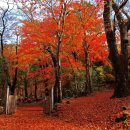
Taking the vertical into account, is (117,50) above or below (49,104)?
above

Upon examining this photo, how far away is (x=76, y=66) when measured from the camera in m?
31.2

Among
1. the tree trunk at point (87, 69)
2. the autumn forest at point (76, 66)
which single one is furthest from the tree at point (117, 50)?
the tree trunk at point (87, 69)

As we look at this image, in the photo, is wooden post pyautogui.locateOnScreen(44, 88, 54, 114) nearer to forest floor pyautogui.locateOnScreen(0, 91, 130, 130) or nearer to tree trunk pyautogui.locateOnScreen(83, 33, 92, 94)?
forest floor pyautogui.locateOnScreen(0, 91, 130, 130)

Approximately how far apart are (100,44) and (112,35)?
1135 centimetres

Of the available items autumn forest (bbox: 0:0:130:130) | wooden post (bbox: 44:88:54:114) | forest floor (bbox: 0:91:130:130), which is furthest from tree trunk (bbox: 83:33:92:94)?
wooden post (bbox: 44:88:54:114)

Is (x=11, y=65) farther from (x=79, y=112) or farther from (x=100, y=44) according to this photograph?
(x=79, y=112)

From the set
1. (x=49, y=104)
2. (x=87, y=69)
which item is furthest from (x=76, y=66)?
(x=49, y=104)

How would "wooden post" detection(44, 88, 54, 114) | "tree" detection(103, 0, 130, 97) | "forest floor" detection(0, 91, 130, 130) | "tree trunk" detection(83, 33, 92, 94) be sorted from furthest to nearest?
"tree trunk" detection(83, 33, 92, 94) < "wooden post" detection(44, 88, 54, 114) < "tree" detection(103, 0, 130, 97) < "forest floor" detection(0, 91, 130, 130)

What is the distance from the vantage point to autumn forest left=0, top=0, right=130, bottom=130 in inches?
569

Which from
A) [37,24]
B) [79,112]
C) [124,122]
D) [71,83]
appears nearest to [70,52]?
[71,83]

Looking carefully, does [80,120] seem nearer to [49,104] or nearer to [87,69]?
[49,104]

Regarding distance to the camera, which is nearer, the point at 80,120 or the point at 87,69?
the point at 80,120

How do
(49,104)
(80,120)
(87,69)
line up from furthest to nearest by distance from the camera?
(87,69), (49,104), (80,120)

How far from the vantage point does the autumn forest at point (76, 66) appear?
14453mm
